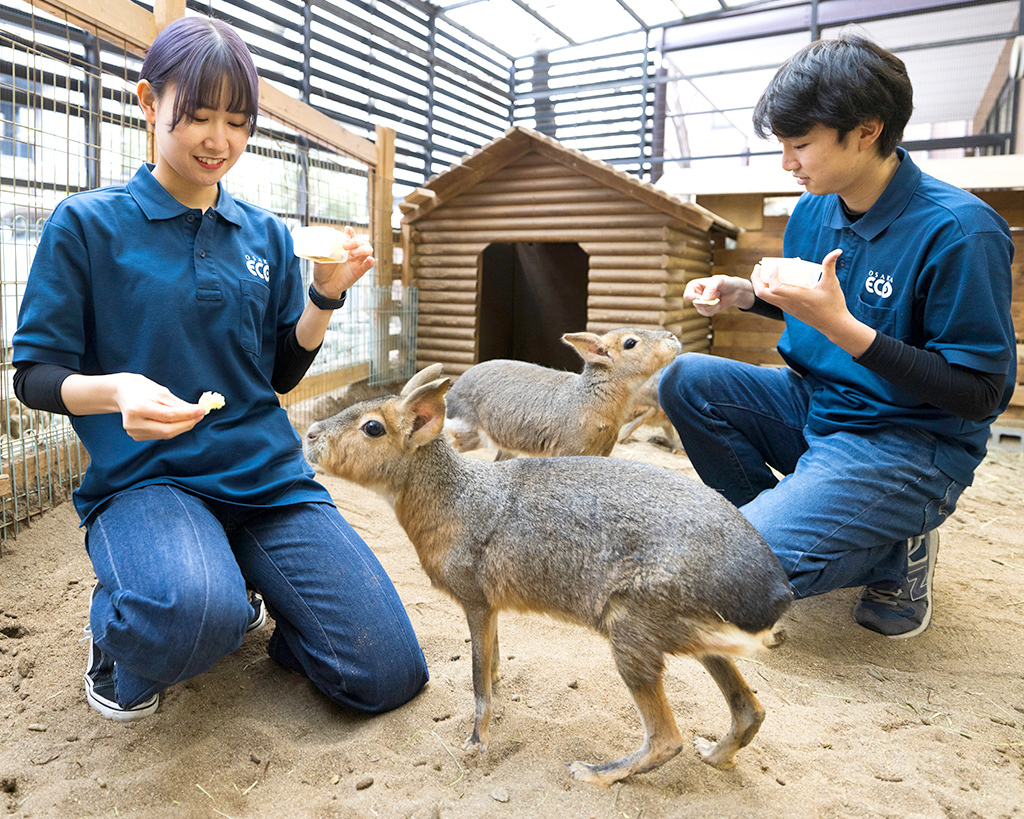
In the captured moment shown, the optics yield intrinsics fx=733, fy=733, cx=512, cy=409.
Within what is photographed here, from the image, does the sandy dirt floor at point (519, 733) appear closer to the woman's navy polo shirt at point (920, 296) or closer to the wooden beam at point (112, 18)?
the woman's navy polo shirt at point (920, 296)

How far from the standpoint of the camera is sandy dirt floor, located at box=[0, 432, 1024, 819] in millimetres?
1940

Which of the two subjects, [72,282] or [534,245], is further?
[534,245]

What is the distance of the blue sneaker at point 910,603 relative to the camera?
3014 mm

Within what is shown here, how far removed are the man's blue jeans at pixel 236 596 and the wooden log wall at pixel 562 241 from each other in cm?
479

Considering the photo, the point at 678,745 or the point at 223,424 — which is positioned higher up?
the point at 223,424

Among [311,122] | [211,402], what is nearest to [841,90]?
[211,402]

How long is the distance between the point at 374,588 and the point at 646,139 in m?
10.8

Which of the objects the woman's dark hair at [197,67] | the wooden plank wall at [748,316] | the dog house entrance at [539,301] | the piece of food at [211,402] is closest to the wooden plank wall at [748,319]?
the wooden plank wall at [748,316]

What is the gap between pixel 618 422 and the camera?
4758 mm

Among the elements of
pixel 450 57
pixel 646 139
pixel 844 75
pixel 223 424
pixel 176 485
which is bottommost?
pixel 176 485

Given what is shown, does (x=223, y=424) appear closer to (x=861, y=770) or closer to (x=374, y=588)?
(x=374, y=588)

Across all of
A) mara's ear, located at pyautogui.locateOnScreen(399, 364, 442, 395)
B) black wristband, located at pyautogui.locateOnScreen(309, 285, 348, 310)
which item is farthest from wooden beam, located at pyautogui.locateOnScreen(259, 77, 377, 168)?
mara's ear, located at pyautogui.locateOnScreen(399, 364, 442, 395)

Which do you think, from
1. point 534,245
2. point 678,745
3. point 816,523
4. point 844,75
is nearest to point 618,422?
point 816,523

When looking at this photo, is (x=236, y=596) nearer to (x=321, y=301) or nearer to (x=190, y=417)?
(x=190, y=417)
